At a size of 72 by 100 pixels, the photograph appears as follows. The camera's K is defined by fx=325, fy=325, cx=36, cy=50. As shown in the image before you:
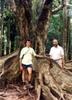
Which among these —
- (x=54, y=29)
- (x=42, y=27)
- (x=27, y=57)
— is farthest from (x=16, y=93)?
(x=54, y=29)

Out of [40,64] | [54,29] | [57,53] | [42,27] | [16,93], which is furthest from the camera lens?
[54,29]

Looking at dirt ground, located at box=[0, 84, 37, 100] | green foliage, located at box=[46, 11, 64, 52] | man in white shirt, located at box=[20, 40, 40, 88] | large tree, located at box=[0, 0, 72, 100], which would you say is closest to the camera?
dirt ground, located at box=[0, 84, 37, 100]

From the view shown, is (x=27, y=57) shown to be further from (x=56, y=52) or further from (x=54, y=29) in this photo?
(x=54, y=29)

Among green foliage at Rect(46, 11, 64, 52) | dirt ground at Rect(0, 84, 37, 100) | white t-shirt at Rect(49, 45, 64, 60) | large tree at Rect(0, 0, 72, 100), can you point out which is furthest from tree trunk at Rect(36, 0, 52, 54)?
green foliage at Rect(46, 11, 64, 52)

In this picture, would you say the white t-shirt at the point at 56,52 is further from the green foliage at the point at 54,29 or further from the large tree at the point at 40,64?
the green foliage at the point at 54,29

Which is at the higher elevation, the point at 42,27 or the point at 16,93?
the point at 42,27

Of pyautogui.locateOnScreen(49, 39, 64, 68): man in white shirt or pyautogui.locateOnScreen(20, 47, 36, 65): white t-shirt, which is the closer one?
pyautogui.locateOnScreen(20, 47, 36, 65): white t-shirt

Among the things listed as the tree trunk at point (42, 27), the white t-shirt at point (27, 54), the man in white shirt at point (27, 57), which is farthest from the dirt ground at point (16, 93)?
the tree trunk at point (42, 27)

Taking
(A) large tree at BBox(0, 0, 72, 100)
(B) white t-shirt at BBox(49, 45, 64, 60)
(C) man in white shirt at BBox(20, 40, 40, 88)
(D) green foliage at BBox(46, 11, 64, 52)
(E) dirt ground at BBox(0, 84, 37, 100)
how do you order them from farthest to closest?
1. (D) green foliage at BBox(46, 11, 64, 52)
2. (B) white t-shirt at BBox(49, 45, 64, 60)
3. (C) man in white shirt at BBox(20, 40, 40, 88)
4. (A) large tree at BBox(0, 0, 72, 100)
5. (E) dirt ground at BBox(0, 84, 37, 100)

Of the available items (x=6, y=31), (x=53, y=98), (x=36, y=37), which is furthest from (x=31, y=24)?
(x=6, y=31)

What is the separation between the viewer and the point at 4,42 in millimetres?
27188

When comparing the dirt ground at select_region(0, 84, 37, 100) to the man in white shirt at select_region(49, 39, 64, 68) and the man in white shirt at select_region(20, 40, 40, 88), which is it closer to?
the man in white shirt at select_region(20, 40, 40, 88)

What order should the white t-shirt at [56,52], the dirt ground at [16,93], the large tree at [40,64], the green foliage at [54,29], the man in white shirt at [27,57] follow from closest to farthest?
the dirt ground at [16,93], the large tree at [40,64], the man in white shirt at [27,57], the white t-shirt at [56,52], the green foliage at [54,29]

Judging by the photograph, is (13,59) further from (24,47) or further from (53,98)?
(53,98)
